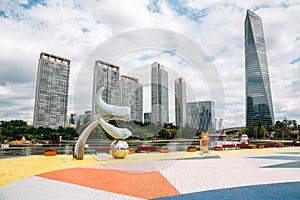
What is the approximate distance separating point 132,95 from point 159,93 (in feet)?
5.85

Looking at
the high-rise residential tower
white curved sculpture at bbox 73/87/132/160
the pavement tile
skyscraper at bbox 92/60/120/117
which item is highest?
skyscraper at bbox 92/60/120/117

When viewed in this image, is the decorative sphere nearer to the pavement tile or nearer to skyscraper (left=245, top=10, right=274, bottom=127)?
the pavement tile

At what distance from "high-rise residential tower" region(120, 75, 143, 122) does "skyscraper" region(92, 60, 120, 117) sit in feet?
2.34

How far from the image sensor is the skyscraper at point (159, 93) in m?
11.6

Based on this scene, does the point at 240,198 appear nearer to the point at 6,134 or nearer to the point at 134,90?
the point at 134,90

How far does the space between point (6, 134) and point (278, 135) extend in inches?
3194

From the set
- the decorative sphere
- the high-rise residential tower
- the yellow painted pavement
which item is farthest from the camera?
the decorative sphere

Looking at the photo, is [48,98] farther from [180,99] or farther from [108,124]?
[180,99]

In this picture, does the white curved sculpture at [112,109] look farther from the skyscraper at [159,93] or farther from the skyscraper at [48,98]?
the skyscraper at [48,98]

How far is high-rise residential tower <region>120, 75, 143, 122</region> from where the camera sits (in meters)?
12.1

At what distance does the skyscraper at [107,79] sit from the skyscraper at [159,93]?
7.89 ft

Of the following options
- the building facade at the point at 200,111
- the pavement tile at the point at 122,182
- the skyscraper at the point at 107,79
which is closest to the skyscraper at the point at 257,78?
the building facade at the point at 200,111

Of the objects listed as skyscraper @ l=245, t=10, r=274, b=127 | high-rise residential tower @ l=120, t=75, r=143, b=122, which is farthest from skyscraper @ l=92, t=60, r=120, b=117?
skyscraper @ l=245, t=10, r=274, b=127

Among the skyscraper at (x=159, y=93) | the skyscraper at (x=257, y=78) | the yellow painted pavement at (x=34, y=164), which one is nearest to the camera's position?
the yellow painted pavement at (x=34, y=164)
